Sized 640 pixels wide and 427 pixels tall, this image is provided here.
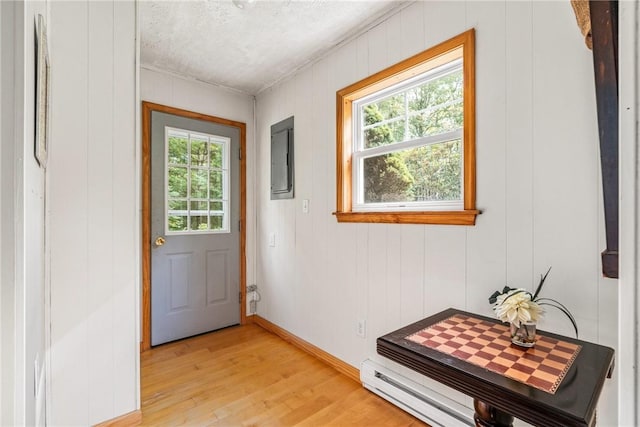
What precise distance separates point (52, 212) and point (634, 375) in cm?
202

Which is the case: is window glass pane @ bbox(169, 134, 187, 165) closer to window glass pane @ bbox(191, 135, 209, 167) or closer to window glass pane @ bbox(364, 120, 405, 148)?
window glass pane @ bbox(191, 135, 209, 167)

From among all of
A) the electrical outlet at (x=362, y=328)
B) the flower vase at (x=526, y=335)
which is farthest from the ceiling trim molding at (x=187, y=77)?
the flower vase at (x=526, y=335)

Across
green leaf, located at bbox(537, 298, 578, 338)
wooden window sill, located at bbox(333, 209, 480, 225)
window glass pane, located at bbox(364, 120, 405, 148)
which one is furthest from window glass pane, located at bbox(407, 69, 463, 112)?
green leaf, located at bbox(537, 298, 578, 338)

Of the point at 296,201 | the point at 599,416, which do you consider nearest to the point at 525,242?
the point at 599,416

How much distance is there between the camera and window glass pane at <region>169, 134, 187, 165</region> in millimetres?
2774

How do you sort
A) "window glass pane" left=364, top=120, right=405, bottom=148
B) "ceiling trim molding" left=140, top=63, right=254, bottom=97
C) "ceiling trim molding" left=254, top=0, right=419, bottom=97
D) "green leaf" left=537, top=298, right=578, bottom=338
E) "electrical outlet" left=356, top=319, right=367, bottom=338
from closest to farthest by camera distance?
1. "green leaf" left=537, top=298, right=578, bottom=338
2. "ceiling trim molding" left=254, top=0, right=419, bottom=97
3. "window glass pane" left=364, top=120, right=405, bottom=148
4. "electrical outlet" left=356, top=319, right=367, bottom=338
5. "ceiling trim molding" left=140, top=63, right=254, bottom=97

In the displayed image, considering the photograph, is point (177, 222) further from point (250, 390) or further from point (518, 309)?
point (518, 309)

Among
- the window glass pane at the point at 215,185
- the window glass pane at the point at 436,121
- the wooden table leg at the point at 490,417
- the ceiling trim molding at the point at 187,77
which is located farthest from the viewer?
the window glass pane at the point at 215,185

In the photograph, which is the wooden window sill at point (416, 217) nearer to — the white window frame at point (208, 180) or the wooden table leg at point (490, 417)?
the wooden table leg at point (490, 417)

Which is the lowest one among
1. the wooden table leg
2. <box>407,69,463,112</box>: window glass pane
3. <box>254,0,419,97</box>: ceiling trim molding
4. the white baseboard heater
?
the white baseboard heater

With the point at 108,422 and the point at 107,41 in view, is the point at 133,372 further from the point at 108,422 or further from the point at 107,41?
the point at 107,41

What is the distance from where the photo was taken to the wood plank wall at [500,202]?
1212 millimetres

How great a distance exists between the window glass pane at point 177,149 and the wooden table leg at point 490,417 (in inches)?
110

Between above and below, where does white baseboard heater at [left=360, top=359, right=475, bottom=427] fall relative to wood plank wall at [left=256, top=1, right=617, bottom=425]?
below
